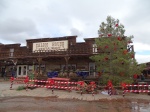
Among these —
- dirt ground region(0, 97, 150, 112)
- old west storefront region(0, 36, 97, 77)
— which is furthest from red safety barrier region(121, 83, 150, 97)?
old west storefront region(0, 36, 97, 77)

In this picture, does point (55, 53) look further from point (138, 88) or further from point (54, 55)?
point (138, 88)

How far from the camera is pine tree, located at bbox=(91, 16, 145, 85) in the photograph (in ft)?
53.7

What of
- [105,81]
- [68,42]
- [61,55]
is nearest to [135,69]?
[105,81]

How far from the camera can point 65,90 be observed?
56.6ft

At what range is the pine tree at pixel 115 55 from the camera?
16.4m

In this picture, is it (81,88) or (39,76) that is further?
(39,76)

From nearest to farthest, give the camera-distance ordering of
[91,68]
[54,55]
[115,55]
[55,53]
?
[115,55]
[54,55]
[55,53]
[91,68]

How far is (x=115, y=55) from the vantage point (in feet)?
54.6

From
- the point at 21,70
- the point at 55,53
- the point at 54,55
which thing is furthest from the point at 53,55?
the point at 21,70

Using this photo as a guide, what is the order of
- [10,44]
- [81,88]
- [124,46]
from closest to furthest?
[81,88]
[124,46]
[10,44]

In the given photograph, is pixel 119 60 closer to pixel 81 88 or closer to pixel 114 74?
pixel 114 74

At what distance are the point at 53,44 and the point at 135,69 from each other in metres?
13.0

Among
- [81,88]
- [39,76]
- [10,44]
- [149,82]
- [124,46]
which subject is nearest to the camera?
[81,88]

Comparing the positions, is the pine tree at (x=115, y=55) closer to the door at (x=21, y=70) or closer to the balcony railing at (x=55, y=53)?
the balcony railing at (x=55, y=53)
